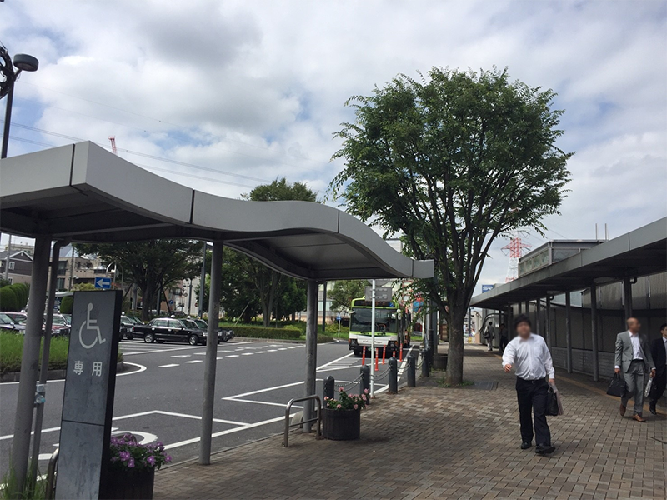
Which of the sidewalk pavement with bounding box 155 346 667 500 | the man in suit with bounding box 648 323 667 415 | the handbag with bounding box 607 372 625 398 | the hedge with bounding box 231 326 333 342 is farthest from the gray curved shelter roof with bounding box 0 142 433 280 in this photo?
Result: the hedge with bounding box 231 326 333 342

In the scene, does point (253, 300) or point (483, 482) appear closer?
point (483, 482)

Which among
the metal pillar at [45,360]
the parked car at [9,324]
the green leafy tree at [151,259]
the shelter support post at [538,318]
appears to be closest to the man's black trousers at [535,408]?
the metal pillar at [45,360]

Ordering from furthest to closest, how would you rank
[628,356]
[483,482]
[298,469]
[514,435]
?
[628,356] → [514,435] → [298,469] → [483,482]

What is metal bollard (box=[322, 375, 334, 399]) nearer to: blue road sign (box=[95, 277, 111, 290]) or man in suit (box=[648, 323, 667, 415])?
man in suit (box=[648, 323, 667, 415])

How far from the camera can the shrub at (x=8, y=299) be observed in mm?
42438

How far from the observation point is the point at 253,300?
199 ft

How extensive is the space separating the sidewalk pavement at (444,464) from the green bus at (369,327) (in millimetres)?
20600

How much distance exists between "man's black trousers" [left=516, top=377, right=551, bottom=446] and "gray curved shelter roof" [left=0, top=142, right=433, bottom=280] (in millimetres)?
2324

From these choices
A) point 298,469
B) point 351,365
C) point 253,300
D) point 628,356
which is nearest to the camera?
point 298,469

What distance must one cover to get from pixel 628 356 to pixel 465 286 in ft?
20.6

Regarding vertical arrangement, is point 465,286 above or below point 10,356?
above

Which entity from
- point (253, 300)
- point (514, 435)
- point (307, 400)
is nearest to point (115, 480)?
point (307, 400)

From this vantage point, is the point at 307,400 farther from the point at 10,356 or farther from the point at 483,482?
the point at 10,356

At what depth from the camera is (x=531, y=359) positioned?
7.45 m
